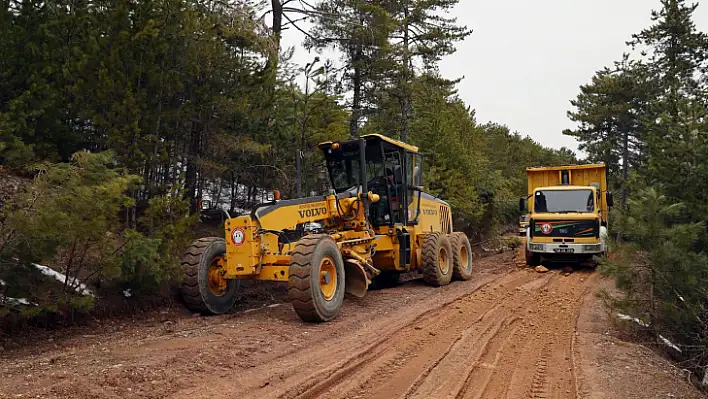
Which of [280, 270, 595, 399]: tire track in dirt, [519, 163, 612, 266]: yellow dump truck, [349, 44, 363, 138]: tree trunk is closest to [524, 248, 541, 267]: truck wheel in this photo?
[519, 163, 612, 266]: yellow dump truck

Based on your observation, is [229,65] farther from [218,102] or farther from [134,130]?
[134,130]

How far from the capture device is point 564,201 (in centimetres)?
1518

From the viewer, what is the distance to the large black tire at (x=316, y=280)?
23.1 feet

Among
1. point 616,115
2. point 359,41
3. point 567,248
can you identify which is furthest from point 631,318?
point 616,115

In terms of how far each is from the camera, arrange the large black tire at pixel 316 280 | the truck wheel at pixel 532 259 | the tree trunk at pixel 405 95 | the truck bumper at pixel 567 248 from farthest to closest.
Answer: the tree trunk at pixel 405 95, the truck wheel at pixel 532 259, the truck bumper at pixel 567 248, the large black tire at pixel 316 280

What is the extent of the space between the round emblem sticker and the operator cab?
3.12m

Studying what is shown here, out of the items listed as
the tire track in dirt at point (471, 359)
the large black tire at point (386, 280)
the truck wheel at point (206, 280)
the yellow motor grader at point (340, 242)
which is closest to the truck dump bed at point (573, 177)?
the yellow motor grader at point (340, 242)

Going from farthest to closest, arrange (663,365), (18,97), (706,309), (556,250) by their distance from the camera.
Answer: (556,250)
(18,97)
(706,309)
(663,365)

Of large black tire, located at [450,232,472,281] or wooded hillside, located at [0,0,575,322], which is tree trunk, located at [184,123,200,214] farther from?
large black tire, located at [450,232,472,281]

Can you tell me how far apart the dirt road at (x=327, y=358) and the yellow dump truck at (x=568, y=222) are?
6215 millimetres

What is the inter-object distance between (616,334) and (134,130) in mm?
7565

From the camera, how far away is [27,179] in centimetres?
808

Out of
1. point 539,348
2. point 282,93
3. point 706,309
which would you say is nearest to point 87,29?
point 282,93

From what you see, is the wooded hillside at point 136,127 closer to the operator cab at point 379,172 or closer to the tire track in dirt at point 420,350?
the operator cab at point 379,172
